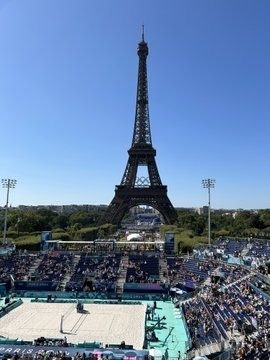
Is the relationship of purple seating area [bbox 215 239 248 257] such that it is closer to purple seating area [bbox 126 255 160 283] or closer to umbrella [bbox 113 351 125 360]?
purple seating area [bbox 126 255 160 283]

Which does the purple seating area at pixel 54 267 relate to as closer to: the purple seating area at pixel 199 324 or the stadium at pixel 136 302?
the stadium at pixel 136 302

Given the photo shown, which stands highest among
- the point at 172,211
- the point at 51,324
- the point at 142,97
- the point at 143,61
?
the point at 143,61

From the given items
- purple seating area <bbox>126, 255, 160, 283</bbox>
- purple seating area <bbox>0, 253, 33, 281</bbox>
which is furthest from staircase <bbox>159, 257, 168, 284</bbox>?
purple seating area <bbox>0, 253, 33, 281</bbox>

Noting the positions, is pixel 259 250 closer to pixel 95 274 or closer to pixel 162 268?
pixel 162 268

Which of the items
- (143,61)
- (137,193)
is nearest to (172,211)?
(137,193)

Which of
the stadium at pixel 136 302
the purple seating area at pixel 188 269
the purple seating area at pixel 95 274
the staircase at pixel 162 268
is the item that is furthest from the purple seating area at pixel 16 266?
the purple seating area at pixel 188 269

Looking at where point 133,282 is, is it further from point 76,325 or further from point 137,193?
point 137,193

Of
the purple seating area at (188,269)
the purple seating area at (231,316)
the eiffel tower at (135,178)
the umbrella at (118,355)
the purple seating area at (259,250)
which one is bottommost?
the umbrella at (118,355)
